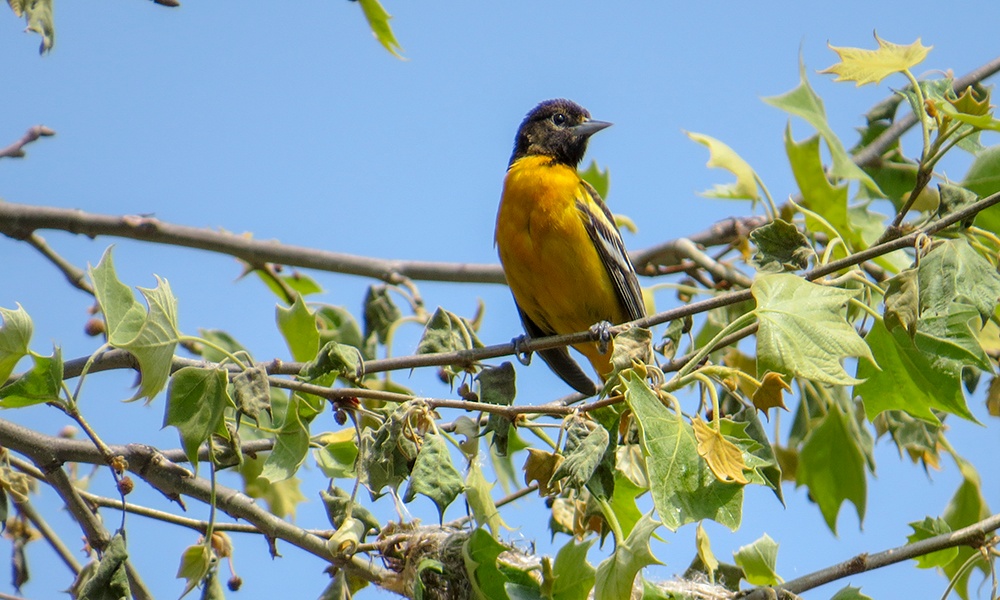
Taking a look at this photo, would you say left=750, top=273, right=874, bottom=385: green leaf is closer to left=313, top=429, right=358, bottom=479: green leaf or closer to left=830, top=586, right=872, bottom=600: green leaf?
left=830, top=586, right=872, bottom=600: green leaf

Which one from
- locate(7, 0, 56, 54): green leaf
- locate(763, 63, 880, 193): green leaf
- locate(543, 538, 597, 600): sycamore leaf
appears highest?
locate(7, 0, 56, 54): green leaf

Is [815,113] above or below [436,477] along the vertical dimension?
above

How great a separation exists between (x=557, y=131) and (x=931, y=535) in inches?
148

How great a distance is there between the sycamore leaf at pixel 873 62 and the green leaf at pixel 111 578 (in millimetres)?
2327

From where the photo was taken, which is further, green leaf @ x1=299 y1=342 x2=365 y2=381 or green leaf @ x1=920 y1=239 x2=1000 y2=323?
green leaf @ x1=299 y1=342 x2=365 y2=381

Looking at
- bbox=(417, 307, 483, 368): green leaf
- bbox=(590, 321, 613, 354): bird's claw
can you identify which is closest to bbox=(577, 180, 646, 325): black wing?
bbox=(590, 321, 613, 354): bird's claw

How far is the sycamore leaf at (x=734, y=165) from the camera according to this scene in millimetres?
4266

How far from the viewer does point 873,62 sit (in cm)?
301

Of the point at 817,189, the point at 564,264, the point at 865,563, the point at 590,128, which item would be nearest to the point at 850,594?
the point at 865,563

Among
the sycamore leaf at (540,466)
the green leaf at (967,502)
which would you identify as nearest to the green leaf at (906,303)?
the sycamore leaf at (540,466)

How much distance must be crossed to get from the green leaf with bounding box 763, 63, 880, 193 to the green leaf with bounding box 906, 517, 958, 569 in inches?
53.8

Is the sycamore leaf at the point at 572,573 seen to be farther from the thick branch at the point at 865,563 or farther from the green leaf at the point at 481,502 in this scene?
the thick branch at the point at 865,563

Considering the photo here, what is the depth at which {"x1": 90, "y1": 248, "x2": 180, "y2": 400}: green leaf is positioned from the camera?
7.93 feet

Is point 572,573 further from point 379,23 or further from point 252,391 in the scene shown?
point 379,23
